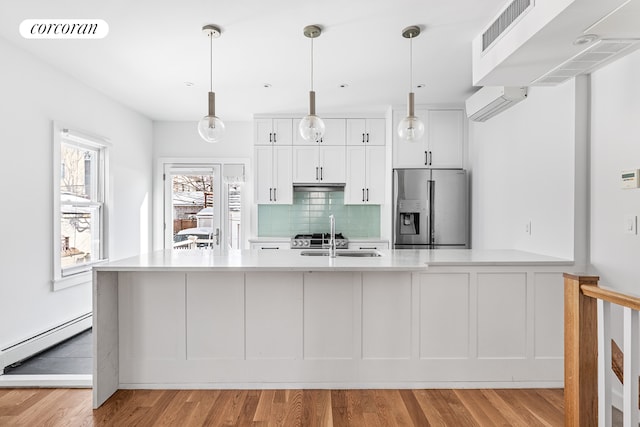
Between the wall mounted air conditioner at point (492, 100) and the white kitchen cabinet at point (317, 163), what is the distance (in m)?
1.75

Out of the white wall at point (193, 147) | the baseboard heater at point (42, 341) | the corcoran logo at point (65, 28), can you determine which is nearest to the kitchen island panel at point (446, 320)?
the corcoran logo at point (65, 28)

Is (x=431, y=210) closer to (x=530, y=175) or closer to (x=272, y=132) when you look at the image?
(x=530, y=175)

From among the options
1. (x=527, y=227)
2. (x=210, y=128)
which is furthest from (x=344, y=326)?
(x=527, y=227)

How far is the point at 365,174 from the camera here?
5.04m

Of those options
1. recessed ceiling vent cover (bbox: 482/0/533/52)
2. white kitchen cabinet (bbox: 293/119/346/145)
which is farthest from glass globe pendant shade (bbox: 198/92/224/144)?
white kitchen cabinet (bbox: 293/119/346/145)

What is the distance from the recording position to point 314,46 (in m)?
3.02

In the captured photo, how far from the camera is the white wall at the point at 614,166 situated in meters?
2.25

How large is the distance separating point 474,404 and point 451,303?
0.65 m

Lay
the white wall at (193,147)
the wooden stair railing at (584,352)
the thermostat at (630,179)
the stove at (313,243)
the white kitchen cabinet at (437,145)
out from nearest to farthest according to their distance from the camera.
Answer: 1. the wooden stair railing at (584,352)
2. the thermostat at (630,179)
3. the white kitchen cabinet at (437,145)
4. the stove at (313,243)
5. the white wall at (193,147)

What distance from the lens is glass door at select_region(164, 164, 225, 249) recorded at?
552 cm

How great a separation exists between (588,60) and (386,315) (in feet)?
6.67

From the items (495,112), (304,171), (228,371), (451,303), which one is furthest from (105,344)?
(495,112)

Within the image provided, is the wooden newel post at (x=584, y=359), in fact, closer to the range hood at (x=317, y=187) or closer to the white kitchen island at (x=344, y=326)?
the white kitchen island at (x=344, y=326)

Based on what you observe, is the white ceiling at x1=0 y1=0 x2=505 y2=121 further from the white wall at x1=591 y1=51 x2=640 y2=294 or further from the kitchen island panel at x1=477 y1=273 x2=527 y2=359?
the kitchen island panel at x1=477 y1=273 x2=527 y2=359
